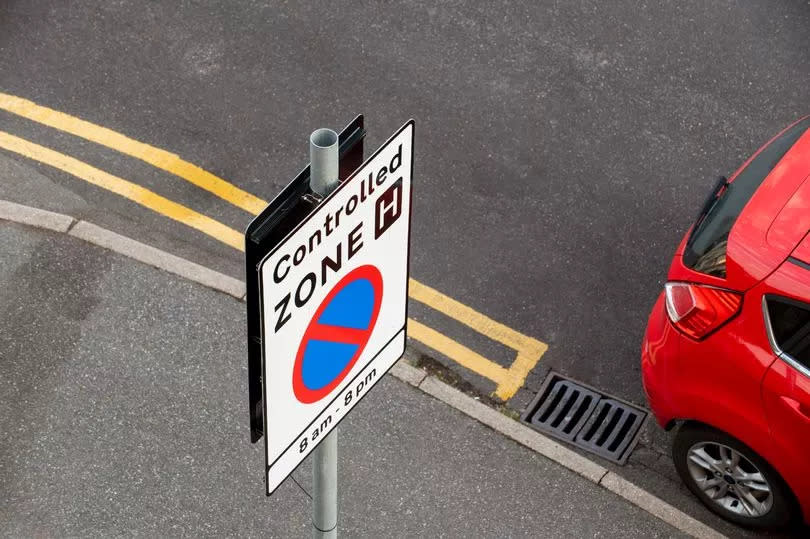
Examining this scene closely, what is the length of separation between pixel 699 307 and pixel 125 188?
3986 mm

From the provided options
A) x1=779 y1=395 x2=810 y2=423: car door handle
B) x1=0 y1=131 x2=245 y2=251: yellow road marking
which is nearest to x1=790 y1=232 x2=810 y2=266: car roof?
x1=779 y1=395 x2=810 y2=423: car door handle

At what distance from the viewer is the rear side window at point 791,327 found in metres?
5.17

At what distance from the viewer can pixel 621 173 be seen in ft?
25.7

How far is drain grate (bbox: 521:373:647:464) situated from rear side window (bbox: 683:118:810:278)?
1.22 meters

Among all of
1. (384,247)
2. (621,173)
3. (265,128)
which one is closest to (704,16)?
(621,173)

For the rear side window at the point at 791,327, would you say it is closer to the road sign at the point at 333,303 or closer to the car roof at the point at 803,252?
the car roof at the point at 803,252

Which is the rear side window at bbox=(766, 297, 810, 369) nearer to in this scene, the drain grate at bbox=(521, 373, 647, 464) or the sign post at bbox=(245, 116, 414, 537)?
the drain grate at bbox=(521, 373, 647, 464)

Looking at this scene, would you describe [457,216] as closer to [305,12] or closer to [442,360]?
[442,360]

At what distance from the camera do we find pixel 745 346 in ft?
17.5

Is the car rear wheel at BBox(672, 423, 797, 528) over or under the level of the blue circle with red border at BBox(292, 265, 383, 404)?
under

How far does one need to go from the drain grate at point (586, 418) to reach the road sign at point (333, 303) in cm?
308

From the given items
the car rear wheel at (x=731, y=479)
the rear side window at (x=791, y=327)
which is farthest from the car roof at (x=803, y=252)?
the car rear wheel at (x=731, y=479)

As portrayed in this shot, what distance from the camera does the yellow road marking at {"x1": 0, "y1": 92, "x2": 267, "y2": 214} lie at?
761cm

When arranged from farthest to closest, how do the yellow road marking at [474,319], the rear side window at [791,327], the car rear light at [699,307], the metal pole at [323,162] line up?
1. the yellow road marking at [474,319]
2. the car rear light at [699,307]
3. the rear side window at [791,327]
4. the metal pole at [323,162]
